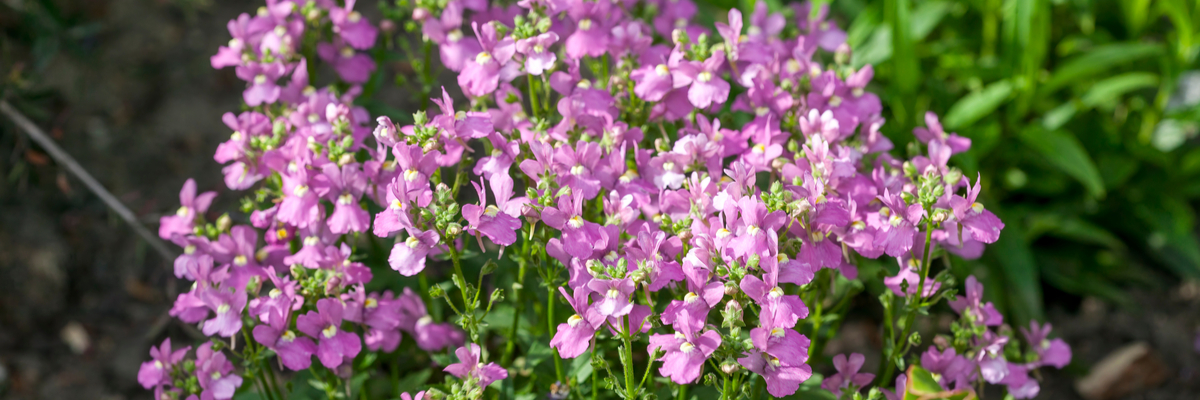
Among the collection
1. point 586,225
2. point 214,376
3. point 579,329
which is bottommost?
point 579,329

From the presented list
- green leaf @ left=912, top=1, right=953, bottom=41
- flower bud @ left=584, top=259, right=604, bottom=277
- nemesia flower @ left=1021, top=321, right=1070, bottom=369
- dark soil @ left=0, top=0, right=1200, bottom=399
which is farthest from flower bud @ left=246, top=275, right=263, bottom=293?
green leaf @ left=912, top=1, right=953, bottom=41

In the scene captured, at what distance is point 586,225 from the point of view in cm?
212

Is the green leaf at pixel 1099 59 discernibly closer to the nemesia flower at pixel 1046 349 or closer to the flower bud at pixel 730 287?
the nemesia flower at pixel 1046 349

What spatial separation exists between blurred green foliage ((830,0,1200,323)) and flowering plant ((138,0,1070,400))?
1227 mm

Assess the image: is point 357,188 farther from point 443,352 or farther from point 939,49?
point 939,49

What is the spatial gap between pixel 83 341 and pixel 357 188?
105 inches

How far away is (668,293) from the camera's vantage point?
267 cm

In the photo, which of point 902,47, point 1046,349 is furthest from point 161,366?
point 902,47

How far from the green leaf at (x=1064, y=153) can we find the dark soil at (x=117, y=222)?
101 cm

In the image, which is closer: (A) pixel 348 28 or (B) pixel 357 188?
(B) pixel 357 188

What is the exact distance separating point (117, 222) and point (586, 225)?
243cm

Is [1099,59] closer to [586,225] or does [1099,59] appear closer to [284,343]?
[586,225]

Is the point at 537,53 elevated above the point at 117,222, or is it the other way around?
the point at 537,53

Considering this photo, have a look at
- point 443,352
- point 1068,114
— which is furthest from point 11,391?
point 1068,114
